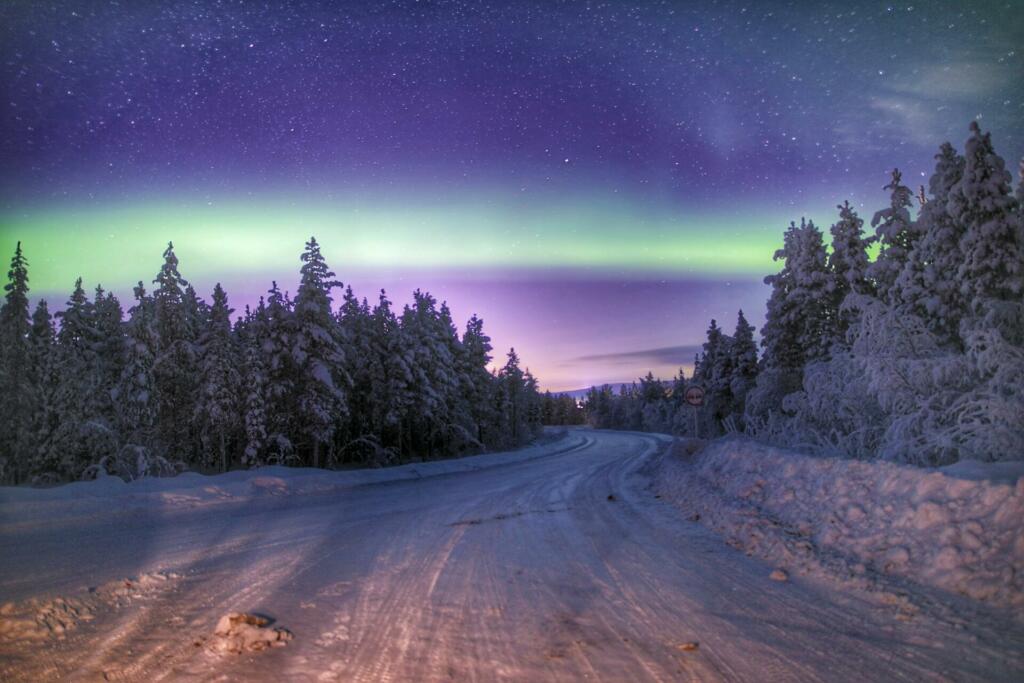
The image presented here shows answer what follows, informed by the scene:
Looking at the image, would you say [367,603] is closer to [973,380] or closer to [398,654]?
[398,654]

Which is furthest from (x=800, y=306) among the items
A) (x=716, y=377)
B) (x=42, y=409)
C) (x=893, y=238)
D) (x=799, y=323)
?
(x=42, y=409)

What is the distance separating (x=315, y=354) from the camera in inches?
1141

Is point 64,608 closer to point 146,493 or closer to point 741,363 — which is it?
point 146,493

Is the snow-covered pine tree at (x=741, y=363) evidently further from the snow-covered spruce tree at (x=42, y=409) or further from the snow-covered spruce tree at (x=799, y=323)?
the snow-covered spruce tree at (x=42, y=409)

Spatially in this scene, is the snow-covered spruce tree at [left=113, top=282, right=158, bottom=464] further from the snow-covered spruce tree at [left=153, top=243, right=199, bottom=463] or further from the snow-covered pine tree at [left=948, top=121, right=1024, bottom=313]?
the snow-covered pine tree at [left=948, top=121, right=1024, bottom=313]

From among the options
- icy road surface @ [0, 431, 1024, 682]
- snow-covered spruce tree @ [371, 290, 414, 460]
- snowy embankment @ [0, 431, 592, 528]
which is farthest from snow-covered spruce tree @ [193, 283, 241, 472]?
icy road surface @ [0, 431, 1024, 682]

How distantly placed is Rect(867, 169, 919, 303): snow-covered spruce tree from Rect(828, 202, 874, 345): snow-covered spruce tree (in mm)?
2182

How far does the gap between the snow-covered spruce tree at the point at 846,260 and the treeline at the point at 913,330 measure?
6 cm

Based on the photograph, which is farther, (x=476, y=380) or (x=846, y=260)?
(x=476, y=380)

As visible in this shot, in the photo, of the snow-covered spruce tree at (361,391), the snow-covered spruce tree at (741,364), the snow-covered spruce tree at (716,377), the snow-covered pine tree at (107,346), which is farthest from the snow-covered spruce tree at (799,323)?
the snow-covered pine tree at (107,346)

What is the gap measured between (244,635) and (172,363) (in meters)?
33.3

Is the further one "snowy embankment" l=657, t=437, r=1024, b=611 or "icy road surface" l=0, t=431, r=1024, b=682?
"snowy embankment" l=657, t=437, r=1024, b=611

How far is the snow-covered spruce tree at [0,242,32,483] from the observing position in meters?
26.1

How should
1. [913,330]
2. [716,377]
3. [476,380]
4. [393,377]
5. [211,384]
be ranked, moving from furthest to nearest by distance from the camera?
[716,377] → [476,380] → [393,377] → [211,384] → [913,330]
